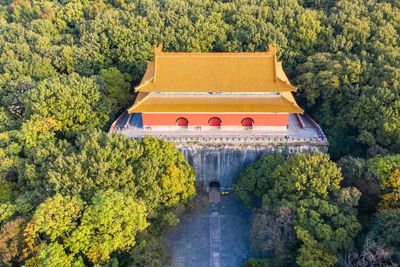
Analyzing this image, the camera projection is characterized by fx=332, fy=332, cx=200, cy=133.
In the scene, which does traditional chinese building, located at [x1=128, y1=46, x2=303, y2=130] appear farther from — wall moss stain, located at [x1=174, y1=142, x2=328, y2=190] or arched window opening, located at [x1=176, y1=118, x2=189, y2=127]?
wall moss stain, located at [x1=174, y1=142, x2=328, y2=190]

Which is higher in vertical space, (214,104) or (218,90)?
(218,90)

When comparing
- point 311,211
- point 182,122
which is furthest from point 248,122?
point 311,211

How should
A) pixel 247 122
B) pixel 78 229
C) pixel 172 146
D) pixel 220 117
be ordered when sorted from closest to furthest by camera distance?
pixel 78 229 → pixel 172 146 → pixel 220 117 → pixel 247 122

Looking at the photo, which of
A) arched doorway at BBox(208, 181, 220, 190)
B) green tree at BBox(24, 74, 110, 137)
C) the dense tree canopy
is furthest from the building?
green tree at BBox(24, 74, 110, 137)

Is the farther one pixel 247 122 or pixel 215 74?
pixel 247 122

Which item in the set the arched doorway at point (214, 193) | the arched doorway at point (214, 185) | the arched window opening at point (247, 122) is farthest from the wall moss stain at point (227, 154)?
the arched window opening at point (247, 122)

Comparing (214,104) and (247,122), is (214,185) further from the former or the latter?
(214,104)

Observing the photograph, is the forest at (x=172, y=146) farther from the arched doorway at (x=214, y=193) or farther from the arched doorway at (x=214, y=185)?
the arched doorway at (x=214, y=185)
